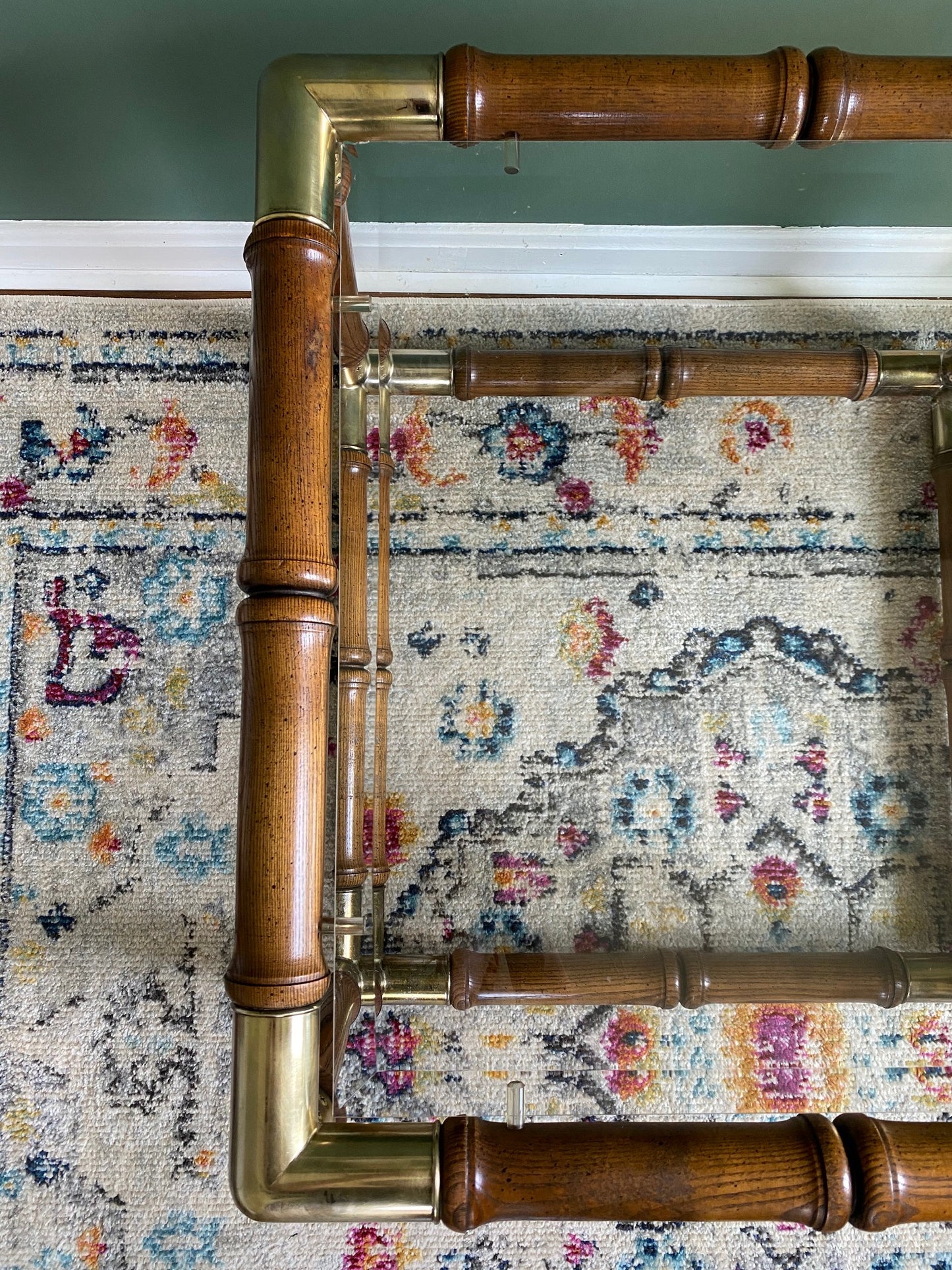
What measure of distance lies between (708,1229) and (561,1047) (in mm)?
267

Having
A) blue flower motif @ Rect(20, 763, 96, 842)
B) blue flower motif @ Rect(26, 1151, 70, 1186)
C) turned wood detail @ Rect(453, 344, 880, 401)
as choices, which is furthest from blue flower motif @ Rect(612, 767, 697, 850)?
blue flower motif @ Rect(26, 1151, 70, 1186)

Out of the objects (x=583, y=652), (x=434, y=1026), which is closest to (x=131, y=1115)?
(x=434, y=1026)

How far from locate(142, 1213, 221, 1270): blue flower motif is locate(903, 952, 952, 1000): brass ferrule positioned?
2.20 feet

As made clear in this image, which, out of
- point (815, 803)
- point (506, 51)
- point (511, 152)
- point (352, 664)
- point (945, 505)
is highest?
point (506, 51)

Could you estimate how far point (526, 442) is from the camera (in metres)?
0.75

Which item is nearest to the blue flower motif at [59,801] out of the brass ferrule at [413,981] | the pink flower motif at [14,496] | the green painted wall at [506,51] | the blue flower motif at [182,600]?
the blue flower motif at [182,600]

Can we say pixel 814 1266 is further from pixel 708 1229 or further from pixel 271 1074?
pixel 271 1074

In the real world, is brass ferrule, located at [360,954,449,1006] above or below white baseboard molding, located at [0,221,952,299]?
below

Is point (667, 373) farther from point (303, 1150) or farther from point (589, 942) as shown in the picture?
point (303, 1150)

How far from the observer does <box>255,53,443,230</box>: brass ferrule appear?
0.59m

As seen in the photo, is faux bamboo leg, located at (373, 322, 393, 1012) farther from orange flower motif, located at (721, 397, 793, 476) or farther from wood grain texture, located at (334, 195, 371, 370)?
orange flower motif, located at (721, 397, 793, 476)

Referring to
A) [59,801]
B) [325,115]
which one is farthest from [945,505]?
[59,801]

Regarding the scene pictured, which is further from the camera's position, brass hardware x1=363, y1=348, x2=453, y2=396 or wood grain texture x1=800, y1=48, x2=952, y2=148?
brass hardware x1=363, y1=348, x2=453, y2=396

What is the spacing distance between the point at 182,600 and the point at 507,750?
402mm
